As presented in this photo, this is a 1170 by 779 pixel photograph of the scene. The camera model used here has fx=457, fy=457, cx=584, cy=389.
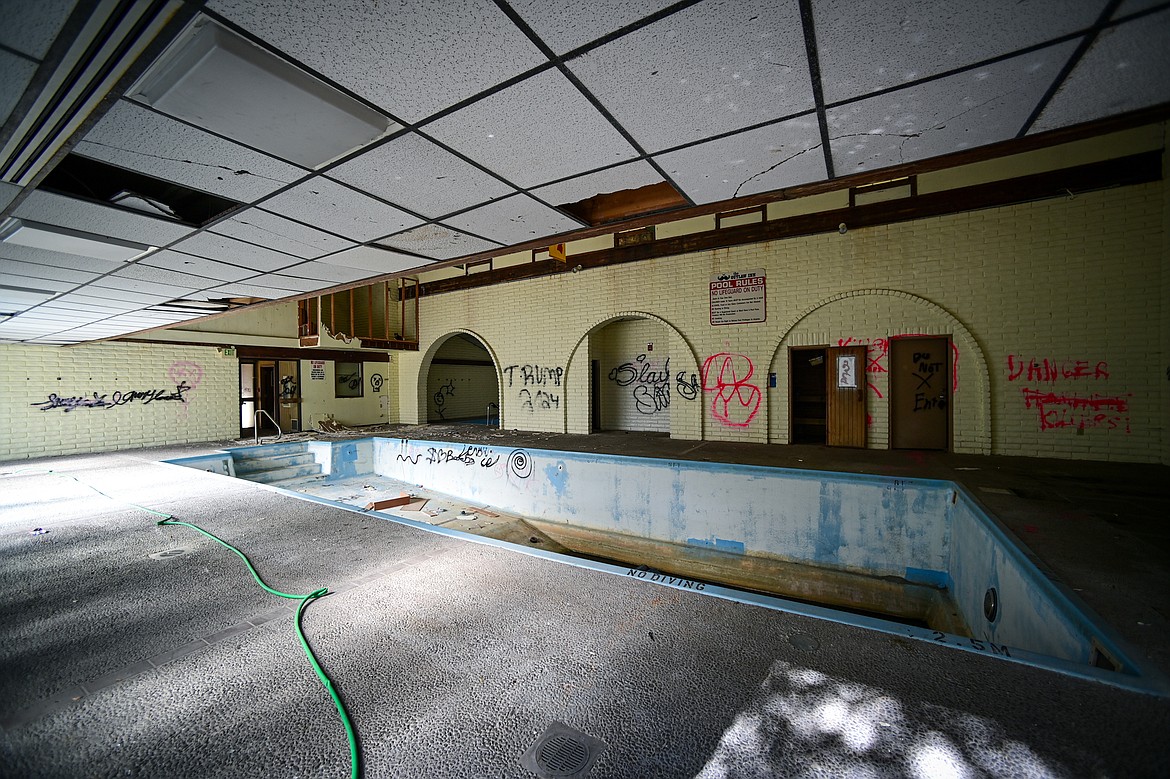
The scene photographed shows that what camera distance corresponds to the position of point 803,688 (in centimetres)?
164

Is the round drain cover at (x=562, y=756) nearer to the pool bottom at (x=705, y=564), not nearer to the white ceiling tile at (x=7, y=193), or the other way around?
the pool bottom at (x=705, y=564)

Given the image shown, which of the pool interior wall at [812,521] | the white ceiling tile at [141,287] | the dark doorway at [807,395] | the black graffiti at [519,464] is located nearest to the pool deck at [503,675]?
the pool interior wall at [812,521]

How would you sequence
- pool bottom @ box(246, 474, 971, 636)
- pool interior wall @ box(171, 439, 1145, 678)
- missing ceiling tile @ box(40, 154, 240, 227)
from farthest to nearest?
pool bottom @ box(246, 474, 971, 636) < missing ceiling tile @ box(40, 154, 240, 227) < pool interior wall @ box(171, 439, 1145, 678)

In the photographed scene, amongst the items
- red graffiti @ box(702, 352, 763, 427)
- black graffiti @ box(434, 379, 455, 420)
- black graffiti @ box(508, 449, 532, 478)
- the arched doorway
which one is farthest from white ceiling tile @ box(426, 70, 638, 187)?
black graffiti @ box(434, 379, 455, 420)

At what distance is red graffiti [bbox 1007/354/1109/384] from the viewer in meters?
5.84

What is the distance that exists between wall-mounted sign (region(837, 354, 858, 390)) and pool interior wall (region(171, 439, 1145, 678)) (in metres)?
2.83

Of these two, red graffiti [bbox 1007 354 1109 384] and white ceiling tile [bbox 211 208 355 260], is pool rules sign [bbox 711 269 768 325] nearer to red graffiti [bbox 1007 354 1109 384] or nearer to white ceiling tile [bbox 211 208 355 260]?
red graffiti [bbox 1007 354 1109 384]

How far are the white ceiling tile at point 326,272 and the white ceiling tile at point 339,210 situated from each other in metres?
0.95

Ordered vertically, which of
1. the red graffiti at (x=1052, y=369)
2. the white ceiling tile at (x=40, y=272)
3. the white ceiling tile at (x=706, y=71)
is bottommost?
the red graffiti at (x=1052, y=369)

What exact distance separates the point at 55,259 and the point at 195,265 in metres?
0.80

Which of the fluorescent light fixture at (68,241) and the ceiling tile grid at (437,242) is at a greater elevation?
the ceiling tile grid at (437,242)

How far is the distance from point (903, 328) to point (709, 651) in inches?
270

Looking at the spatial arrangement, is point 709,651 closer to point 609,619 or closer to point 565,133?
point 609,619

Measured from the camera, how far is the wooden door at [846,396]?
7184 millimetres
